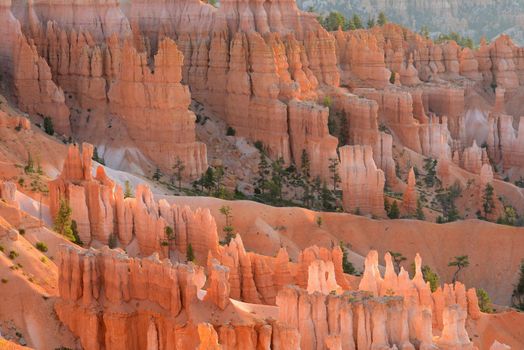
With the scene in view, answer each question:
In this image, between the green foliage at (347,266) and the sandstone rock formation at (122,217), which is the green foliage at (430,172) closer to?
the green foliage at (347,266)

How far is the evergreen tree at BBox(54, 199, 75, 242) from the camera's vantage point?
196 feet

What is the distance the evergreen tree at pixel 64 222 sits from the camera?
5962 cm

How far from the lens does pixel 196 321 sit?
48.5m

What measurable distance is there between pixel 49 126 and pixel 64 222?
24.0 metres

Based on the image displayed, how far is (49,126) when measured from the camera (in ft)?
273

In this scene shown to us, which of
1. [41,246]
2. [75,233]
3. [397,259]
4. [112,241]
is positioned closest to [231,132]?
[397,259]

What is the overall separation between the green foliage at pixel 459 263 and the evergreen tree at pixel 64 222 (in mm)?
21348

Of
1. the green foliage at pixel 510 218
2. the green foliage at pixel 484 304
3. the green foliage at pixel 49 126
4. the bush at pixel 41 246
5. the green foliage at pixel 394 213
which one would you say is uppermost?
the bush at pixel 41 246

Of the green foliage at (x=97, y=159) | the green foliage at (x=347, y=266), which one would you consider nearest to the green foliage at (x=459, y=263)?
the green foliage at (x=347, y=266)

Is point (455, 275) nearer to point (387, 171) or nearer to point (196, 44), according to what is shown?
point (387, 171)

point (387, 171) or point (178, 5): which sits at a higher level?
point (178, 5)

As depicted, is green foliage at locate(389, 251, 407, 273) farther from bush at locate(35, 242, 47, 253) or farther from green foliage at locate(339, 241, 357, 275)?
bush at locate(35, 242, 47, 253)

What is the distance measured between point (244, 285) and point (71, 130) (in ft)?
103

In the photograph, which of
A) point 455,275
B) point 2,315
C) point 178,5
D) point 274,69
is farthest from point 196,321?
point 178,5
